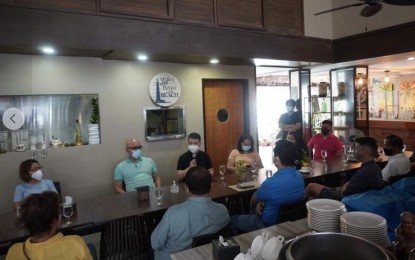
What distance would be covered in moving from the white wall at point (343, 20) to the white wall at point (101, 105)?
1948mm

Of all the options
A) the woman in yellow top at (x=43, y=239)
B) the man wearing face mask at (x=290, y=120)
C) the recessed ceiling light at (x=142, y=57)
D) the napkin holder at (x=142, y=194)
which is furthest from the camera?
the man wearing face mask at (x=290, y=120)

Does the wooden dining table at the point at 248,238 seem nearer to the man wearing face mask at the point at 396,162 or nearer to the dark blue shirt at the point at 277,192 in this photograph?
the dark blue shirt at the point at 277,192

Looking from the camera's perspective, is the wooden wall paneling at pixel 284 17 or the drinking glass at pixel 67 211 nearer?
the drinking glass at pixel 67 211

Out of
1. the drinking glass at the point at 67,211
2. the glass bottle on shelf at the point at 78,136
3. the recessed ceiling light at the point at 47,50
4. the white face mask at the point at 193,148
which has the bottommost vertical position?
the drinking glass at the point at 67,211

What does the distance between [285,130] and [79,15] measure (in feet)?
13.2

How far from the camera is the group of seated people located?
1.67 meters

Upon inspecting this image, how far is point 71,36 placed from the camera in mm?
3256

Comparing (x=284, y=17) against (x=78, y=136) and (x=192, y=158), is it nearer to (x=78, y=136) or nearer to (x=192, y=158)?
(x=192, y=158)

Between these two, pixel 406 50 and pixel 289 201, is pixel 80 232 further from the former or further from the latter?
pixel 406 50

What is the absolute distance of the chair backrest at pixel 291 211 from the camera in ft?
7.76

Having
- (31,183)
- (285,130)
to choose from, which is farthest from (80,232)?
(285,130)

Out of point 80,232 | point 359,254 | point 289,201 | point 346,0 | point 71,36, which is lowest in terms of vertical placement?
point 80,232

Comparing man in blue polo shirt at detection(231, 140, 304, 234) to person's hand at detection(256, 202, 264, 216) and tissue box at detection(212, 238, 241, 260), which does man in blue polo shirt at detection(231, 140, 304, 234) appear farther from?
tissue box at detection(212, 238, 241, 260)

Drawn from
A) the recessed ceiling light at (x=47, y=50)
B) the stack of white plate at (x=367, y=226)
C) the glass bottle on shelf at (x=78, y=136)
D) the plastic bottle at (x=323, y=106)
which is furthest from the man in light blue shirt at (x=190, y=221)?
the plastic bottle at (x=323, y=106)
